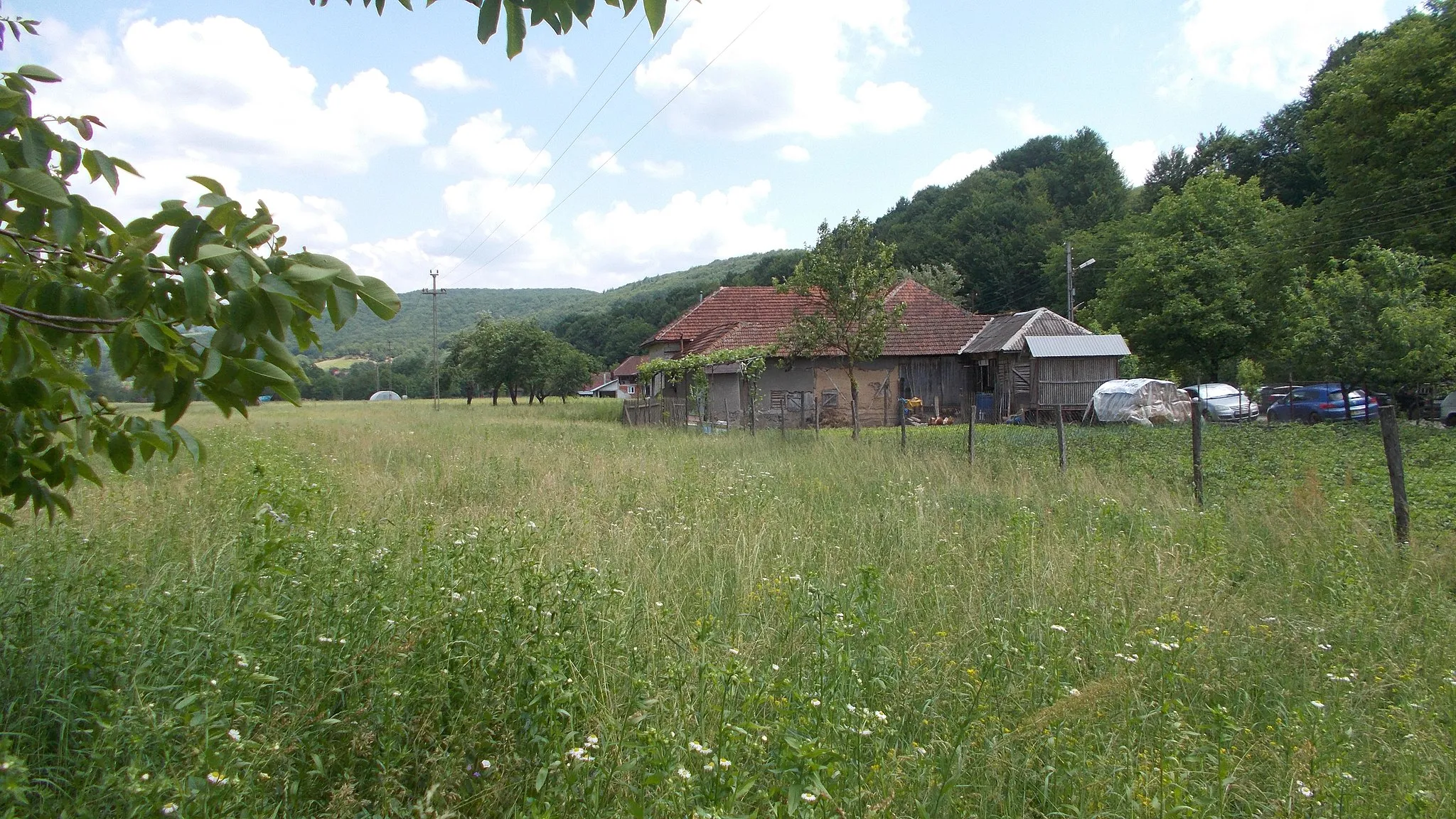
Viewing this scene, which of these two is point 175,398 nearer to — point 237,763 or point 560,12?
point 237,763

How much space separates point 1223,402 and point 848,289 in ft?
54.6

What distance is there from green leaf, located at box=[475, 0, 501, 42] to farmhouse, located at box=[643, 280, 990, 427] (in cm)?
2376

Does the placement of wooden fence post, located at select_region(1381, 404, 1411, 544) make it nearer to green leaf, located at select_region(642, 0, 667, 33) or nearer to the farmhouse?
green leaf, located at select_region(642, 0, 667, 33)

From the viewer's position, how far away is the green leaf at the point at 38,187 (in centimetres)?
176

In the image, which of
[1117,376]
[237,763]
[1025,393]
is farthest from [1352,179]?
[237,763]

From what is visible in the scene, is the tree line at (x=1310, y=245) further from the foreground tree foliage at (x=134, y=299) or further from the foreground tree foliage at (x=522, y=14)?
the foreground tree foliage at (x=134, y=299)

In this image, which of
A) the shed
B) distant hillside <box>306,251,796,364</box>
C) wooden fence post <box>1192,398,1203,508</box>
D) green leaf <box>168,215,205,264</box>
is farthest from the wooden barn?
distant hillside <box>306,251,796,364</box>

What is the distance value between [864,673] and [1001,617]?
1.15 m

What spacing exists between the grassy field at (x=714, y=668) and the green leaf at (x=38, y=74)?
5.97 feet

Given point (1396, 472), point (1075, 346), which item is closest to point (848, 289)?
point (1075, 346)

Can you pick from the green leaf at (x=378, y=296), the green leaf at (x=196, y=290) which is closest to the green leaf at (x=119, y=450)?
the green leaf at (x=196, y=290)

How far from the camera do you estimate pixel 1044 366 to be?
95.1ft

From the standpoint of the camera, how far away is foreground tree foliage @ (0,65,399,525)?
169cm

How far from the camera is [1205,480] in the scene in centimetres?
985
